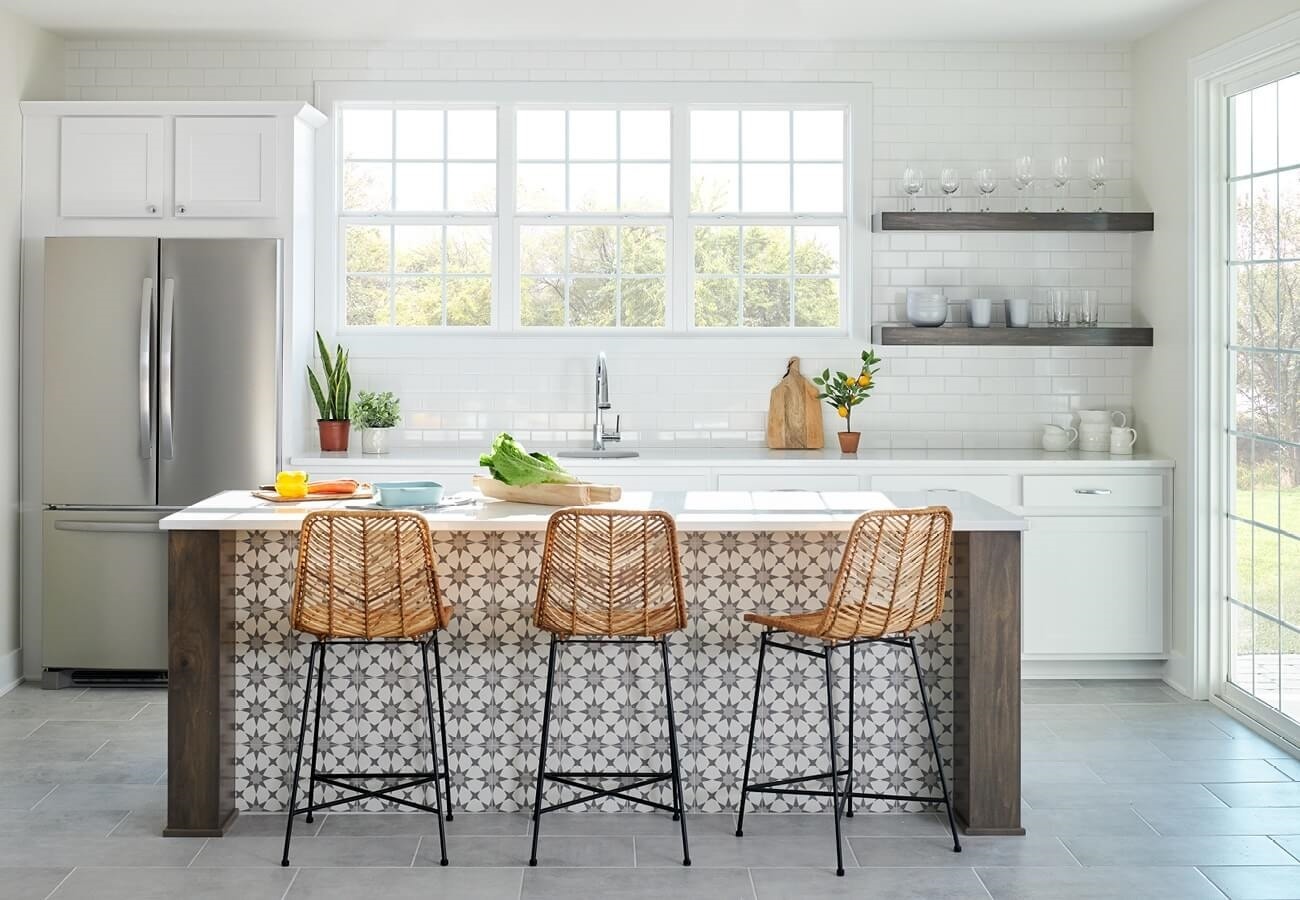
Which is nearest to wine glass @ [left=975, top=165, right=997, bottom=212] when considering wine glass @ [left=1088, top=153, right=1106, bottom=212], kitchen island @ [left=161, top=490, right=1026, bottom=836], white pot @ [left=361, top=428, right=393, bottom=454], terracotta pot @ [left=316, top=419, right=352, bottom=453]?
wine glass @ [left=1088, top=153, right=1106, bottom=212]

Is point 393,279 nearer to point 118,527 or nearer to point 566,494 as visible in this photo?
point 118,527

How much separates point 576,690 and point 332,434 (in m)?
2.39

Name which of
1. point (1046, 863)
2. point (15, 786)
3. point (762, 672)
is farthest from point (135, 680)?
point (1046, 863)

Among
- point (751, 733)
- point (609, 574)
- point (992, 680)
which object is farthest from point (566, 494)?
point (992, 680)

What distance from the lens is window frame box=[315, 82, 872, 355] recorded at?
612 centimetres

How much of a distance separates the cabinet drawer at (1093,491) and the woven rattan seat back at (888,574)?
2.17 m

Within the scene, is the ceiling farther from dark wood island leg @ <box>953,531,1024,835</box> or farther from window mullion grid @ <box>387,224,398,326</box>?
dark wood island leg @ <box>953,531,1024,835</box>

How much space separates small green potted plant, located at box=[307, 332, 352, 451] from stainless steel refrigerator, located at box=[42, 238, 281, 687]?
1.20 feet

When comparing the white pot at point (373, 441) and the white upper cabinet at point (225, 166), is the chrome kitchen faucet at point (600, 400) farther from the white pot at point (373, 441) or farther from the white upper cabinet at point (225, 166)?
the white upper cabinet at point (225, 166)

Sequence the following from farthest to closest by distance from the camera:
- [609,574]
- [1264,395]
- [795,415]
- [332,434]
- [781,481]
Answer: [795,415] < [332,434] < [781,481] < [1264,395] < [609,574]

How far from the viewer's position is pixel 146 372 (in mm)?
5449

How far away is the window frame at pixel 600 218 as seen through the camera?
612 centimetres

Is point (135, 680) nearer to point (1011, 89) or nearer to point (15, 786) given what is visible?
point (15, 786)

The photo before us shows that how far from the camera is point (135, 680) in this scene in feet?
18.3
